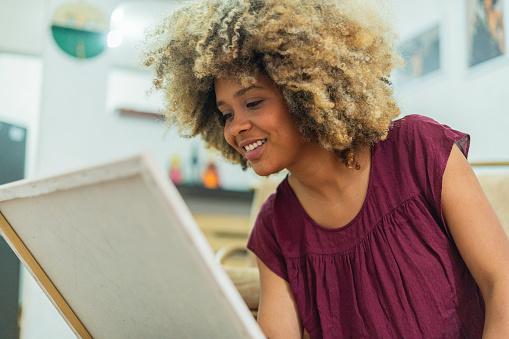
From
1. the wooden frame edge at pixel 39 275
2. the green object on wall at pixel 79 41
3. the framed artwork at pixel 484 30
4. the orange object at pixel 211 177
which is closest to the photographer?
the wooden frame edge at pixel 39 275

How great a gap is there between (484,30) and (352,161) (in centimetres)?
143

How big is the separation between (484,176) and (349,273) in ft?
2.23

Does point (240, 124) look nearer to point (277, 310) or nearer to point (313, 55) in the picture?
point (313, 55)

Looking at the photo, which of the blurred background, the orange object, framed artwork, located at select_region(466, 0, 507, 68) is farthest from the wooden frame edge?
the orange object

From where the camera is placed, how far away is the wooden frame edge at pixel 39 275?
794 millimetres

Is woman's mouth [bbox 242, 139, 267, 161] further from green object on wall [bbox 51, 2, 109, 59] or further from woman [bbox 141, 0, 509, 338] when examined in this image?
green object on wall [bbox 51, 2, 109, 59]

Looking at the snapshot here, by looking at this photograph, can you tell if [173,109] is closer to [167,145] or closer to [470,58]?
[470,58]

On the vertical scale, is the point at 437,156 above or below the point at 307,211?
above

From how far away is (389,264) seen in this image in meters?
1.02

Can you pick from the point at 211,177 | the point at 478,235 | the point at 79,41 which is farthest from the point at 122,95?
the point at 478,235

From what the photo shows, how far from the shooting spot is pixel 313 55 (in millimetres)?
963

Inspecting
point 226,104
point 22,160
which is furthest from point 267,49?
point 22,160

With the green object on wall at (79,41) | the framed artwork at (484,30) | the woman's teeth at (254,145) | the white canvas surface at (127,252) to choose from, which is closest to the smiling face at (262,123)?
the woman's teeth at (254,145)

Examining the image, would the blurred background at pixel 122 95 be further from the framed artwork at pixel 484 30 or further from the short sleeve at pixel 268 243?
the short sleeve at pixel 268 243
